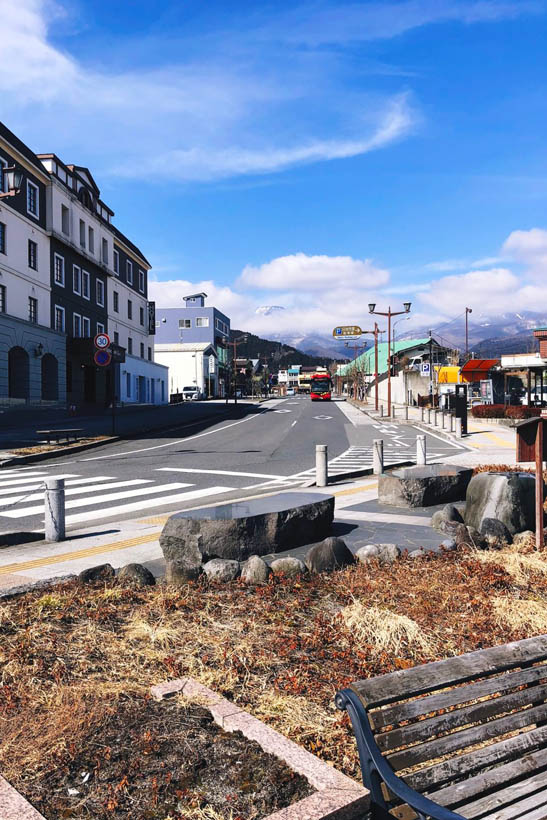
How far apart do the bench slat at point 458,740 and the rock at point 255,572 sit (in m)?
3.48

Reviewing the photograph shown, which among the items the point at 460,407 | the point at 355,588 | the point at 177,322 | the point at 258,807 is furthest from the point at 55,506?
the point at 177,322

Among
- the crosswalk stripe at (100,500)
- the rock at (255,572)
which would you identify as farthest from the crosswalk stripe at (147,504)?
the rock at (255,572)

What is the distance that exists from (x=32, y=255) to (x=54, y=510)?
1387 inches

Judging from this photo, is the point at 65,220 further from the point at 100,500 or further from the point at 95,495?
the point at 100,500

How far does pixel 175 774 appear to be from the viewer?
9.78 ft

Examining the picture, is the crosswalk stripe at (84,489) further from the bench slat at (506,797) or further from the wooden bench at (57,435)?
the bench slat at (506,797)

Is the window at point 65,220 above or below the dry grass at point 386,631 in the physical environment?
above

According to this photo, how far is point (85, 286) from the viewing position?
160ft

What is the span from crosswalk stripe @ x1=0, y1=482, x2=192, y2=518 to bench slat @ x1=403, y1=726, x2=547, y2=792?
359 inches

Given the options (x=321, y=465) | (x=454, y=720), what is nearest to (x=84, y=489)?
(x=321, y=465)

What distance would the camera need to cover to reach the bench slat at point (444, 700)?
2.47 meters

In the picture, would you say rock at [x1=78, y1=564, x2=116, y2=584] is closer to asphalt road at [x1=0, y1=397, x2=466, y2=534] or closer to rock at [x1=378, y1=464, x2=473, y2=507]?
asphalt road at [x1=0, y1=397, x2=466, y2=534]

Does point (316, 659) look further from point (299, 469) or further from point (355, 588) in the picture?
point (299, 469)

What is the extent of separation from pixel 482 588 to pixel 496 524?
2090mm
